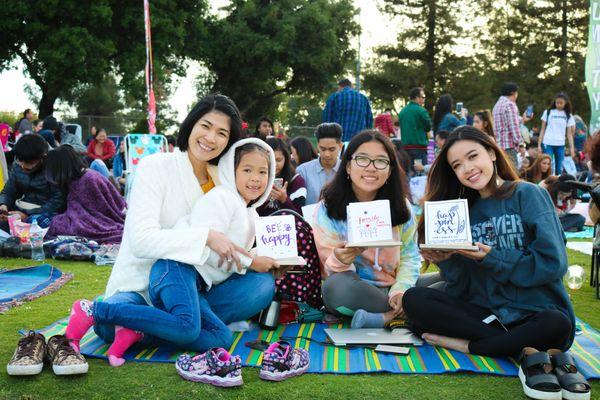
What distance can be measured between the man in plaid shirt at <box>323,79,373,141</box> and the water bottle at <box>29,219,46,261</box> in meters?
4.23

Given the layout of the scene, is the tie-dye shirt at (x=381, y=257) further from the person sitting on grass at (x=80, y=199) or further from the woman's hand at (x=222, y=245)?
the person sitting on grass at (x=80, y=199)

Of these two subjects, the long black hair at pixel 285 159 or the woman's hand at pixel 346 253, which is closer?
the woman's hand at pixel 346 253

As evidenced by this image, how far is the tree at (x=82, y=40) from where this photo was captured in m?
19.4

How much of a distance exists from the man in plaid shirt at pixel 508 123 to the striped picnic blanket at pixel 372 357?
6033 millimetres

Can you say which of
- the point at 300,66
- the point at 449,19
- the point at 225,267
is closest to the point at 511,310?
the point at 225,267

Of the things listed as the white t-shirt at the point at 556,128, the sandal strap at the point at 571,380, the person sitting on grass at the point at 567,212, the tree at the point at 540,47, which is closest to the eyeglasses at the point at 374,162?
the sandal strap at the point at 571,380

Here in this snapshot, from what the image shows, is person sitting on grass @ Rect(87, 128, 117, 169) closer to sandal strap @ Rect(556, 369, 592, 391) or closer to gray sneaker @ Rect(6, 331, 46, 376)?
gray sneaker @ Rect(6, 331, 46, 376)

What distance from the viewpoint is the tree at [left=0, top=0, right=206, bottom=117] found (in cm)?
1941

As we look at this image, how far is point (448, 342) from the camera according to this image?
3.21m

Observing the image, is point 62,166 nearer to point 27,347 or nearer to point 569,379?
point 27,347

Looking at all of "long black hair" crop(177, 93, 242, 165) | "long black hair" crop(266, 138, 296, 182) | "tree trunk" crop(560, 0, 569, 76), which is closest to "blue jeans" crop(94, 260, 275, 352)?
"long black hair" crop(177, 93, 242, 165)

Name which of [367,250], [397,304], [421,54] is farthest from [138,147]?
[421,54]

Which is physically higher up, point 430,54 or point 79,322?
point 430,54

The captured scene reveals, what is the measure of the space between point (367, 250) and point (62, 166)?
3619 millimetres
